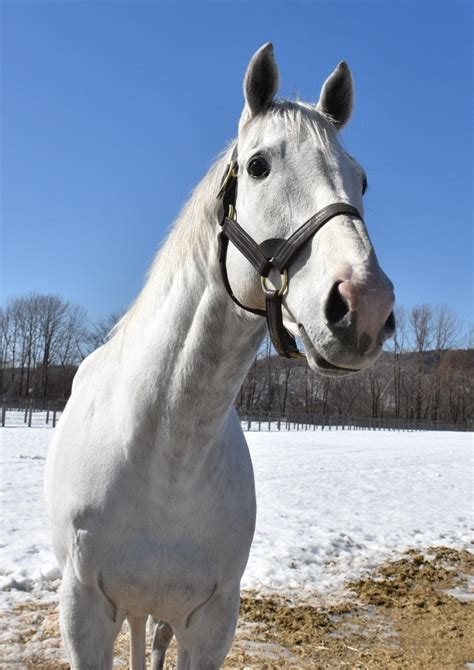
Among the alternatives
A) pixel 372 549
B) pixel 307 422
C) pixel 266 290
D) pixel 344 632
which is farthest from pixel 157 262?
pixel 307 422

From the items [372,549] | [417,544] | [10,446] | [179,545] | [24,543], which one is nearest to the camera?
[179,545]

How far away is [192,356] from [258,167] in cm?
72

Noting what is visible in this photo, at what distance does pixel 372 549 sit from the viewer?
6695 millimetres

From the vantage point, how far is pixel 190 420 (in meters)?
2.05

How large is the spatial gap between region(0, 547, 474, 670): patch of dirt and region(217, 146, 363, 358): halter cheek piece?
2889 millimetres

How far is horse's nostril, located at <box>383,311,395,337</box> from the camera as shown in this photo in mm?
1471

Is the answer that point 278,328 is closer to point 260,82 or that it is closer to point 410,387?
point 260,82

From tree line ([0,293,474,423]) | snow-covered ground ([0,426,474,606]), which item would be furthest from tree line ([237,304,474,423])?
snow-covered ground ([0,426,474,606])

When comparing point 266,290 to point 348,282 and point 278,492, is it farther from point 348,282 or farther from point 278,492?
point 278,492

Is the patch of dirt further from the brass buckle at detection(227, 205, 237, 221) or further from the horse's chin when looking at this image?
the brass buckle at detection(227, 205, 237, 221)

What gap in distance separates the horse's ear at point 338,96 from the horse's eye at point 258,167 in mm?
408

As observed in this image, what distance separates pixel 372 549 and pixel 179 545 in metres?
5.29

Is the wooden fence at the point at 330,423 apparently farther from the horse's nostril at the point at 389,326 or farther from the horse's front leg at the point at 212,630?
the horse's nostril at the point at 389,326

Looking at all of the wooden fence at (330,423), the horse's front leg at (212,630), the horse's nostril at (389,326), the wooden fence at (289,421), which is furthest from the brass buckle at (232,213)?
the wooden fence at (330,423)
